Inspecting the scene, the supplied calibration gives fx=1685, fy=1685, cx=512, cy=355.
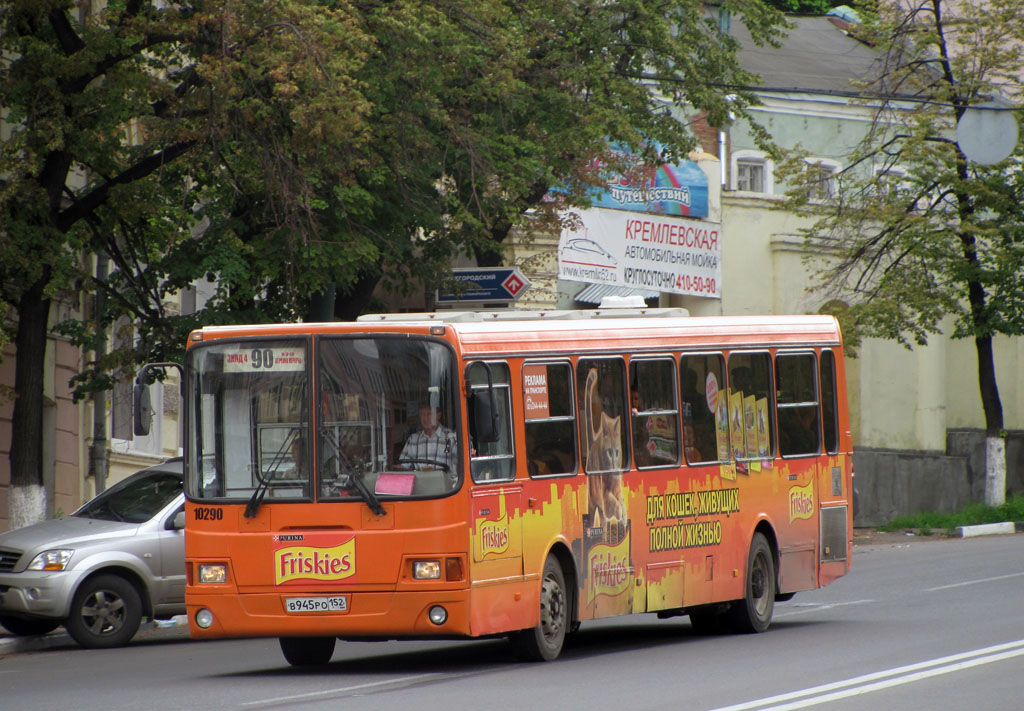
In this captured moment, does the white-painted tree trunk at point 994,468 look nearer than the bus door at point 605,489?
No

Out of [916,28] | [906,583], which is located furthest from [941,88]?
[906,583]

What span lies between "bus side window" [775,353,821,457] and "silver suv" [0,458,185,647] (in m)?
5.97

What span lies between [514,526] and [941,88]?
21871 mm

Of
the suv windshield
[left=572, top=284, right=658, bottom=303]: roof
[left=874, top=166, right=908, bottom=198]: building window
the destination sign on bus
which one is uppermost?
[left=874, top=166, right=908, bottom=198]: building window

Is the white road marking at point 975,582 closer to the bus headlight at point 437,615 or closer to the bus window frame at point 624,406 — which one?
the bus window frame at point 624,406

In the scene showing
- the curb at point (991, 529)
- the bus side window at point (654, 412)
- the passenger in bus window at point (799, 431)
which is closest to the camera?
the bus side window at point (654, 412)

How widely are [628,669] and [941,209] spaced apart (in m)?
22.5

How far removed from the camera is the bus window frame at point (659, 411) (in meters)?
13.8

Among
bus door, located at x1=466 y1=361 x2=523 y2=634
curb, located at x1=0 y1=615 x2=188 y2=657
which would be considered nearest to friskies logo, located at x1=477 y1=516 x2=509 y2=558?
bus door, located at x1=466 y1=361 x2=523 y2=634

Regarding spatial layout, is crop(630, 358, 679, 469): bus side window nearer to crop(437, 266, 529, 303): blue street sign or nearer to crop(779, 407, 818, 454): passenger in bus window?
crop(779, 407, 818, 454): passenger in bus window

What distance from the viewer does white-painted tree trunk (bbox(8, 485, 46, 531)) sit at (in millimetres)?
18125

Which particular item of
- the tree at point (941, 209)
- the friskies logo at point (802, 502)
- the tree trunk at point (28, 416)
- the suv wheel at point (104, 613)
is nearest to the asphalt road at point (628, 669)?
the suv wheel at point (104, 613)

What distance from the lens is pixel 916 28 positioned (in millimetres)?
31859

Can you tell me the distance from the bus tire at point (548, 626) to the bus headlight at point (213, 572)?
2.19 metres
